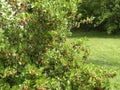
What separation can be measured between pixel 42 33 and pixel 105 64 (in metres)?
7.59

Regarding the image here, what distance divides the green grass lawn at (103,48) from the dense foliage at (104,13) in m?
0.50

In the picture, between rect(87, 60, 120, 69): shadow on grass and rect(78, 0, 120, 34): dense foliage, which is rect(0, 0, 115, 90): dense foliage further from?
rect(78, 0, 120, 34): dense foliage

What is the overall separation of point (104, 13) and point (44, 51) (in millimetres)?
15427

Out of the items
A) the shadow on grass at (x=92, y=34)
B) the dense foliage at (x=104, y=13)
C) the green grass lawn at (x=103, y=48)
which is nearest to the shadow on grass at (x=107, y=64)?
the green grass lawn at (x=103, y=48)

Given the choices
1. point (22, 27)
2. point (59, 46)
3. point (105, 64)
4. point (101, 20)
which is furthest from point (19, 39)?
point (101, 20)

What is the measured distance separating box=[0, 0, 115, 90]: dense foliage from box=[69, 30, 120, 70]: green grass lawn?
6.72m

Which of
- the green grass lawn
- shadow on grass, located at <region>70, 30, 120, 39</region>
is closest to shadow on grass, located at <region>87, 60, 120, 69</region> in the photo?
the green grass lawn

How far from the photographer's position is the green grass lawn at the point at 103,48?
42.4 feet

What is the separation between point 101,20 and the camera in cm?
1989

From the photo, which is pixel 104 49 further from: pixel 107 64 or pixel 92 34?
pixel 92 34

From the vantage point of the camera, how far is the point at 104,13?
2028 centimetres

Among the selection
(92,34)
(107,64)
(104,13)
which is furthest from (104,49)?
(104,13)

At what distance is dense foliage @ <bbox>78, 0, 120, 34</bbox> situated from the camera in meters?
20.1

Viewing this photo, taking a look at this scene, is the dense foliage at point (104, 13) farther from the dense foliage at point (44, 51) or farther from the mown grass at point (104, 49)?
the dense foliage at point (44, 51)
